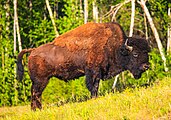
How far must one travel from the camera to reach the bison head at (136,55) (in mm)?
11969

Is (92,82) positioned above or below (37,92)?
above

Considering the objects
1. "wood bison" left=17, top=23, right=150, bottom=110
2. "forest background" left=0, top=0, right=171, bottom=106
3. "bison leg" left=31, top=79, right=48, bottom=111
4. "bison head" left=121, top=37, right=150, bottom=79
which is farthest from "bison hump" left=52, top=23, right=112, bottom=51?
"forest background" left=0, top=0, right=171, bottom=106

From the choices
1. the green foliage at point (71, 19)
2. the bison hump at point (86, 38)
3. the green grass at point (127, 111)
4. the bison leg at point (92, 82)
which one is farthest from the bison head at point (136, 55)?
the green foliage at point (71, 19)

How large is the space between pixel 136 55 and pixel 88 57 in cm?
143

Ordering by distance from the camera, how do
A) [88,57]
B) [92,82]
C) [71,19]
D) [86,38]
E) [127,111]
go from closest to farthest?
[127,111] → [92,82] → [88,57] → [86,38] → [71,19]

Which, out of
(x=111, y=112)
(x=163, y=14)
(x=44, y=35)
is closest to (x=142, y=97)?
(x=111, y=112)

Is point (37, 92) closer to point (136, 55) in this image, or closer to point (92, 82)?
point (92, 82)

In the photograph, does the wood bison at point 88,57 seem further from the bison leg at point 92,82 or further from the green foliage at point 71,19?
the green foliage at point 71,19

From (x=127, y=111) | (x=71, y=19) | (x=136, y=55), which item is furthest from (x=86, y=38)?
(x=71, y=19)

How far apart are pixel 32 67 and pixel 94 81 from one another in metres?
1.75

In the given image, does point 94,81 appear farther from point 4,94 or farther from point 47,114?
point 4,94

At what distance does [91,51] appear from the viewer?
11.8 metres

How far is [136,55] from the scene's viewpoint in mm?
12148

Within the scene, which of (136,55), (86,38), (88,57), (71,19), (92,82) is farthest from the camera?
(71,19)
